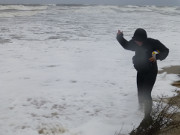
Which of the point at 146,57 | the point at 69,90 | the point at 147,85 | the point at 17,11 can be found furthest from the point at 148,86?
the point at 17,11

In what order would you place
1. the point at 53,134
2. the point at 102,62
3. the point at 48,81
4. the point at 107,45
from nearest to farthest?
the point at 53,134 < the point at 48,81 < the point at 102,62 < the point at 107,45

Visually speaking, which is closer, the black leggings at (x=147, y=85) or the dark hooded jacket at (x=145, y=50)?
the dark hooded jacket at (x=145, y=50)

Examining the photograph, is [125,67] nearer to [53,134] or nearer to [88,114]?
[88,114]

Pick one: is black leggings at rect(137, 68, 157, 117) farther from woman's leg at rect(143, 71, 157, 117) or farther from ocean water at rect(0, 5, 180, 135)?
ocean water at rect(0, 5, 180, 135)

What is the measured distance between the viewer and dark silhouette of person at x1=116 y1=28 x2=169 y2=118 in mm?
4152

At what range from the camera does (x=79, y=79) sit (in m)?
7.09

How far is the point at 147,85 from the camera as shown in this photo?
4391mm

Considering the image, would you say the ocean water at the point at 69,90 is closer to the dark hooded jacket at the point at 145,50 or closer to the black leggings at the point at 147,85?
the black leggings at the point at 147,85

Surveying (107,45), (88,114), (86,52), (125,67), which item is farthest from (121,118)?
(107,45)

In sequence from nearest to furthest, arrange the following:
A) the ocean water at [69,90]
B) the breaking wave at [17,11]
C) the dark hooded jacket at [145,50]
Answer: the dark hooded jacket at [145,50] < the ocean water at [69,90] < the breaking wave at [17,11]

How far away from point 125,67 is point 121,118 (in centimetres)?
405

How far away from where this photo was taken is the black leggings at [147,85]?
4291 millimetres

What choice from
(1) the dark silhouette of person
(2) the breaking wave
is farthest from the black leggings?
(2) the breaking wave

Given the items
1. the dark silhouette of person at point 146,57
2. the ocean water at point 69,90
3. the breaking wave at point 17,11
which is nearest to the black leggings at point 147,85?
the dark silhouette of person at point 146,57
